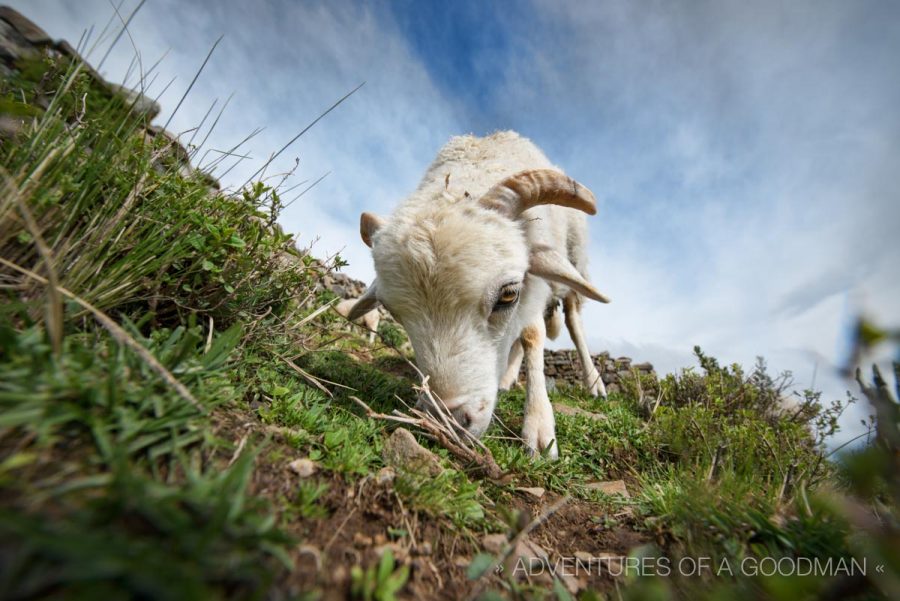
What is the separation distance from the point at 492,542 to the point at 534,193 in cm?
260

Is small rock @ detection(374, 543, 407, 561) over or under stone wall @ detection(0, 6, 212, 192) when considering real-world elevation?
under

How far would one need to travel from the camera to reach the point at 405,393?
120 inches

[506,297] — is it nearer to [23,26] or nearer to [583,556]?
[583,556]

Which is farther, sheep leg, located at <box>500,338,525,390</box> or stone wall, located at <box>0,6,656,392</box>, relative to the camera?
sheep leg, located at <box>500,338,525,390</box>

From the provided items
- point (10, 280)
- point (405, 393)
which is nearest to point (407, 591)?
point (10, 280)

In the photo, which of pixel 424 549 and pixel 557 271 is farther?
pixel 557 271

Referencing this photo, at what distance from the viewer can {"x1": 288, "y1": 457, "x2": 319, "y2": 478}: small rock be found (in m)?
1.24

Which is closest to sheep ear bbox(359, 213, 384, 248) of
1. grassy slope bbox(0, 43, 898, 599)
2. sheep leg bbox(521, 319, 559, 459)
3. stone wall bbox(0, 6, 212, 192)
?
grassy slope bbox(0, 43, 898, 599)

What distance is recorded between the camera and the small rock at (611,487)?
7.14 ft

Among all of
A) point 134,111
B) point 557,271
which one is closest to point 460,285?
point 557,271

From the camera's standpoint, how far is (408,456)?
5.39 ft

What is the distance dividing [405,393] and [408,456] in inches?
55.8

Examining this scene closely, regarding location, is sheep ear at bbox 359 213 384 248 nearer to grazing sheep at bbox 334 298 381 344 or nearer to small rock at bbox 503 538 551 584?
grazing sheep at bbox 334 298 381 344

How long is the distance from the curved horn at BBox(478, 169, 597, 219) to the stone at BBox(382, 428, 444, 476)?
198 cm
